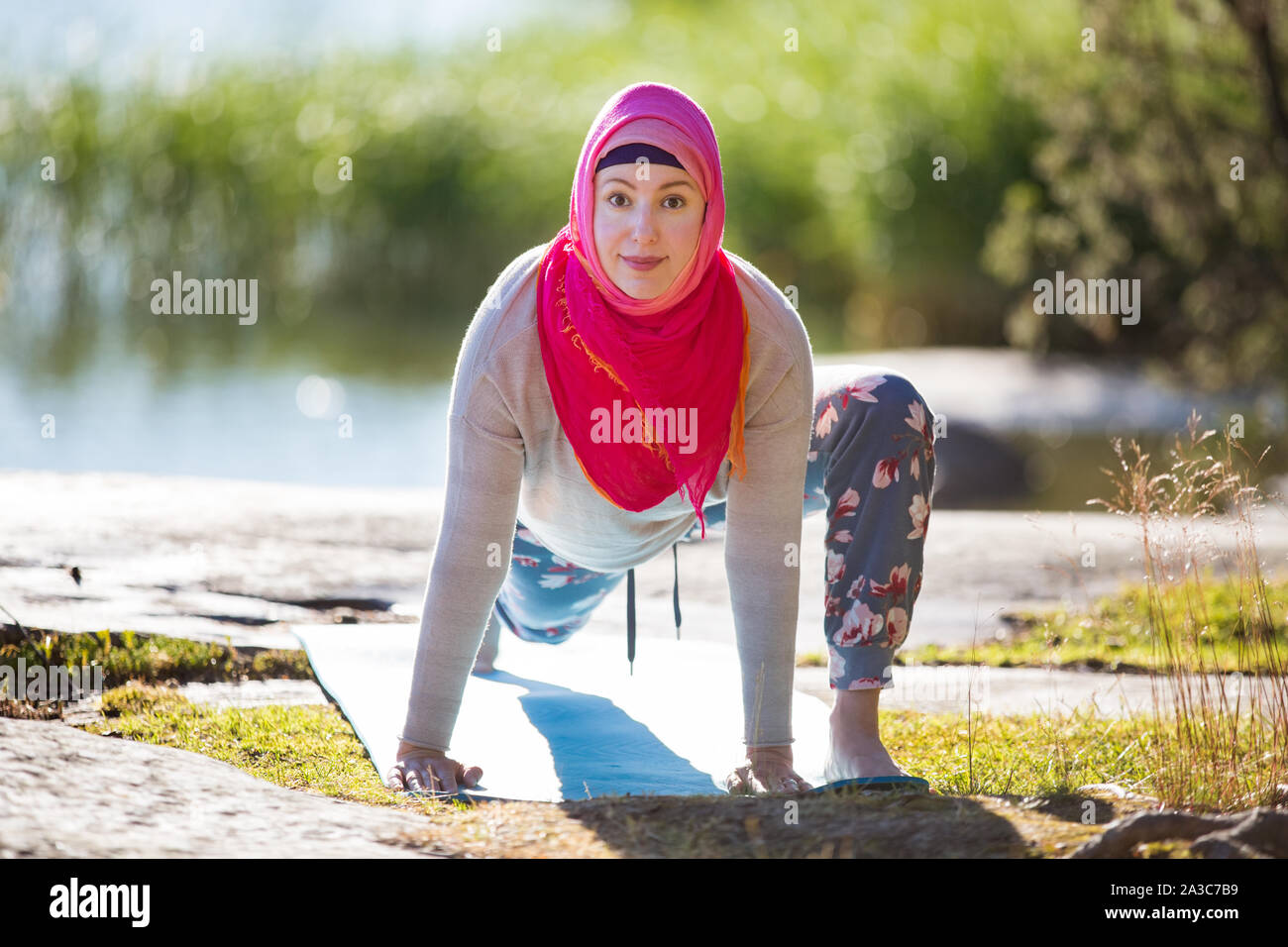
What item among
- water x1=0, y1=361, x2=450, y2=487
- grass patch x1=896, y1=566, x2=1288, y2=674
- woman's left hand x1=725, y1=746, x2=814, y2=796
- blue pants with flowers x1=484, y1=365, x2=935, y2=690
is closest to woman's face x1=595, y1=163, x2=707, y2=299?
blue pants with flowers x1=484, y1=365, x2=935, y2=690

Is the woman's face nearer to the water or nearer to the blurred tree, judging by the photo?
the water

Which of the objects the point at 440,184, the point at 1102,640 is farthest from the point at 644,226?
the point at 440,184

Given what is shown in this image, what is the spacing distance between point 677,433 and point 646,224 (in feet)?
1.21

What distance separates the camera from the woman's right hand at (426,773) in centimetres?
244

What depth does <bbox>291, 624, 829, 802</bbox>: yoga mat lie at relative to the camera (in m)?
2.70

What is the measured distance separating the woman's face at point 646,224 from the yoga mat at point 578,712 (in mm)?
880

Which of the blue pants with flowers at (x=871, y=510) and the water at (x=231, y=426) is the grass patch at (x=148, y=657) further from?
the water at (x=231, y=426)

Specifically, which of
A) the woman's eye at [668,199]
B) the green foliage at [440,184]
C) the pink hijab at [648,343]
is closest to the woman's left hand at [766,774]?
the pink hijab at [648,343]

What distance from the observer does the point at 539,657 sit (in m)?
3.58

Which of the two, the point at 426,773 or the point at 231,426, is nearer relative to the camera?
the point at 426,773

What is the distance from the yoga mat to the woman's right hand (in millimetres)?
34

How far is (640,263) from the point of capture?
241 centimetres

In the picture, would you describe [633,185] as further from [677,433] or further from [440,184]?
[440,184]

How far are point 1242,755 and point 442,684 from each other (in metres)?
1.49
